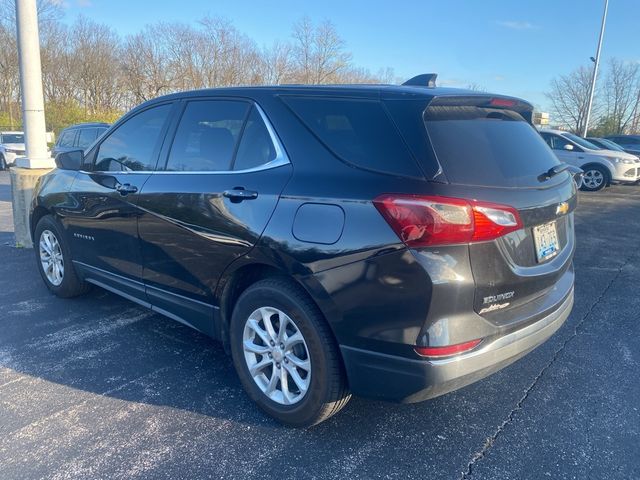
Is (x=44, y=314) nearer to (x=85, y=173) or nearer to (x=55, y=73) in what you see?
(x=85, y=173)

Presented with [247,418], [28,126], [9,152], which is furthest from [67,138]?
[247,418]

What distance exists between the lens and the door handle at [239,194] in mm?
2758

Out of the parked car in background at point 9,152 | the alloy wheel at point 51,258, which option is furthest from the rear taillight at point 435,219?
the parked car in background at point 9,152

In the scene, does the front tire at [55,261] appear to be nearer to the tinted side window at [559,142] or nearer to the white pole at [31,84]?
the white pole at [31,84]

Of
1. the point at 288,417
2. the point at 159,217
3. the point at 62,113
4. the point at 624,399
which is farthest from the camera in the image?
the point at 62,113

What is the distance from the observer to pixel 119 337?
3.90 metres

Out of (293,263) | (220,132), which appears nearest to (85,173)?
(220,132)

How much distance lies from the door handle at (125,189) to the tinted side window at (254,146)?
1013mm

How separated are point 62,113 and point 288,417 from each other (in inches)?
1341

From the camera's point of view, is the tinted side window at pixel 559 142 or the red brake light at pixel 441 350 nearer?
the red brake light at pixel 441 350

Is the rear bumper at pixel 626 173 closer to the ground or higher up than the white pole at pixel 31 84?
closer to the ground

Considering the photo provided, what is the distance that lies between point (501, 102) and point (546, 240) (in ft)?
2.63

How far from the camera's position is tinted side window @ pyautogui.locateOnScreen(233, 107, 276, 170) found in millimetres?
2828

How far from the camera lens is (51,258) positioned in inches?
188
